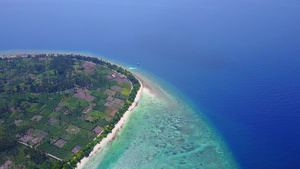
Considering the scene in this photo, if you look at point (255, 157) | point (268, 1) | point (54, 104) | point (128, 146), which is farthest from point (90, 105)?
point (268, 1)

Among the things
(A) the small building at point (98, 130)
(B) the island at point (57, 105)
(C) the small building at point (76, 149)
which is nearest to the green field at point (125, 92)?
(B) the island at point (57, 105)

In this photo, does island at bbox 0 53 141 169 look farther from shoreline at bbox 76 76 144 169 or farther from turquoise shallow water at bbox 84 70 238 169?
turquoise shallow water at bbox 84 70 238 169

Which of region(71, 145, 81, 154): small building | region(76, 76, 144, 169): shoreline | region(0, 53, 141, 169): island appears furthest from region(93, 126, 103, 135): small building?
region(71, 145, 81, 154): small building

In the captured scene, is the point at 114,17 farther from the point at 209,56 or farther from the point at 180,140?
the point at 180,140

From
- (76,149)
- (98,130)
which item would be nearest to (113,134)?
(98,130)

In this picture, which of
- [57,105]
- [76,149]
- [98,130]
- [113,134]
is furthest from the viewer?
[57,105]

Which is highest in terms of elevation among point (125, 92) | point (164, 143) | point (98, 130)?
point (125, 92)

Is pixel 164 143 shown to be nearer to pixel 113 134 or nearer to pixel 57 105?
pixel 113 134
